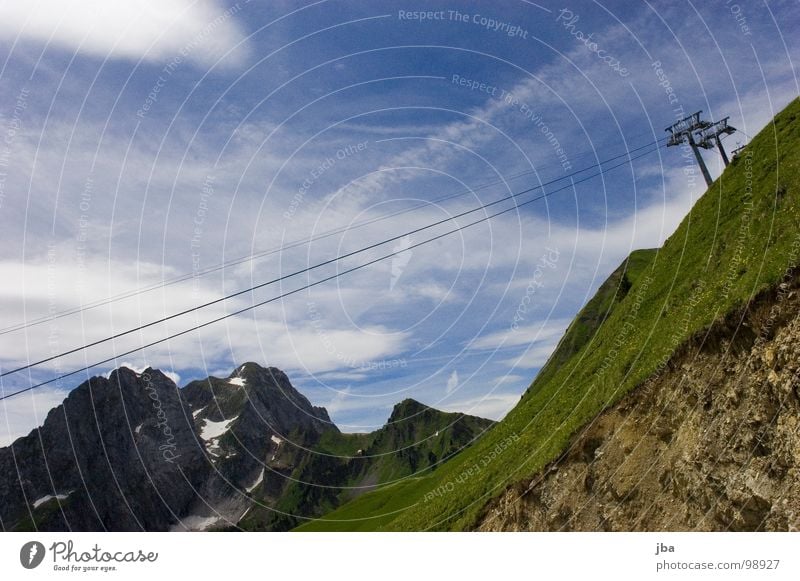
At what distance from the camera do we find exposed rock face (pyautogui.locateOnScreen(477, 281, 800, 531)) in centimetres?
1941

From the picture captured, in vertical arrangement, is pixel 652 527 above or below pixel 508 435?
below

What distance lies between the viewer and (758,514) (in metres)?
19.4

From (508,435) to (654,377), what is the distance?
26.9 m

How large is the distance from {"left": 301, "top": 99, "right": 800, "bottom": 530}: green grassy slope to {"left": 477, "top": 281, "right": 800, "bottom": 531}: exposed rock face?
1.27 meters

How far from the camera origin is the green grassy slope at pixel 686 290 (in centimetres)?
2508

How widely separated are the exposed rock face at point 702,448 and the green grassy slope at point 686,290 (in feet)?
4.17

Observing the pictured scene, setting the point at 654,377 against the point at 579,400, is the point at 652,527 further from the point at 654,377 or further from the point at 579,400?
the point at 579,400

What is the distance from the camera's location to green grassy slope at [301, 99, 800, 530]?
2508 centimetres

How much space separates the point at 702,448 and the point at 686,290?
43.0 ft

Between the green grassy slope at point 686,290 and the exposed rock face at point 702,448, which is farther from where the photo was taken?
the green grassy slope at point 686,290

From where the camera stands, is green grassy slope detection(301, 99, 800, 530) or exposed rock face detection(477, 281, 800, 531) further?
green grassy slope detection(301, 99, 800, 530)
